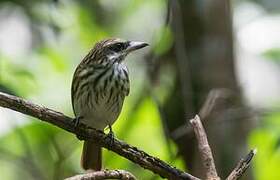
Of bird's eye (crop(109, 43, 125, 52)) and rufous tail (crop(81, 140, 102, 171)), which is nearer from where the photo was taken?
rufous tail (crop(81, 140, 102, 171))

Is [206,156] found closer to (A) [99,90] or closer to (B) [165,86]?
(A) [99,90]

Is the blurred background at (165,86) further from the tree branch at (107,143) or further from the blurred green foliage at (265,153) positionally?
the tree branch at (107,143)

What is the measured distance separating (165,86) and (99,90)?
0.81 metres

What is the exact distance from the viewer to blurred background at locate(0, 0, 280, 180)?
3914mm

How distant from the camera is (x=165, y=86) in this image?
14.8ft

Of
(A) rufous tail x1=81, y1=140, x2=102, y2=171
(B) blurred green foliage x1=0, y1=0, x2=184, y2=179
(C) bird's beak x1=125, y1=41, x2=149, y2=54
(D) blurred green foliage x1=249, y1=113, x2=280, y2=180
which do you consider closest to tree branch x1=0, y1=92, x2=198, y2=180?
(B) blurred green foliage x1=0, y1=0, x2=184, y2=179

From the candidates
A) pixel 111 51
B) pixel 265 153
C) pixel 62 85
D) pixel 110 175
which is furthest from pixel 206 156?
pixel 62 85

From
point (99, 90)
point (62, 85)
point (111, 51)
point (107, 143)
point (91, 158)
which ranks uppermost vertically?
point (107, 143)

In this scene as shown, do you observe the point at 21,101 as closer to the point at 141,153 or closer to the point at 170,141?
the point at 141,153

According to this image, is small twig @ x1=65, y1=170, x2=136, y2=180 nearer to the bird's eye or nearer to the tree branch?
the tree branch

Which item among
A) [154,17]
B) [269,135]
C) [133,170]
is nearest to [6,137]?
[133,170]

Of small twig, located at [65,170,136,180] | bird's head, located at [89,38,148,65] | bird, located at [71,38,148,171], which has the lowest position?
bird, located at [71,38,148,171]

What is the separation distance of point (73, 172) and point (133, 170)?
336 mm

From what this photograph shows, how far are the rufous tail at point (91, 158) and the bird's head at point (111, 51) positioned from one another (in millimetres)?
445
